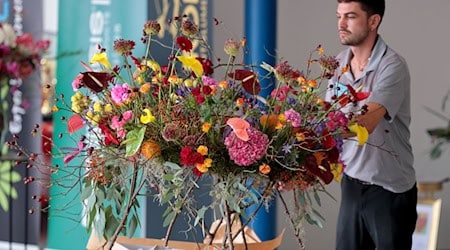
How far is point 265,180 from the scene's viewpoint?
175 cm

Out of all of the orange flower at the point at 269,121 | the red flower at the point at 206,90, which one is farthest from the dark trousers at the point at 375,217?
the red flower at the point at 206,90

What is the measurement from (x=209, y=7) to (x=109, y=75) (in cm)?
225

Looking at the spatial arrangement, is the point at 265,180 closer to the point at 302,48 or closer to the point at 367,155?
the point at 367,155

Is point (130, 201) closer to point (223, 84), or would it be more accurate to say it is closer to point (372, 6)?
point (223, 84)

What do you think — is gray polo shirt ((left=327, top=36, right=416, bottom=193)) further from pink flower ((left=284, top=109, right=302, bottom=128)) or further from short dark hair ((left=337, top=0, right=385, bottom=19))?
pink flower ((left=284, top=109, right=302, bottom=128))

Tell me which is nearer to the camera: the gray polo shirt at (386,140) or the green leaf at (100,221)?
the green leaf at (100,221)

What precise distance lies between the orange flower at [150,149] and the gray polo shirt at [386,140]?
131 cm

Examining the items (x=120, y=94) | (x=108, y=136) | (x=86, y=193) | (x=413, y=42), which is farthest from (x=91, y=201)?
(x=413, y=42)

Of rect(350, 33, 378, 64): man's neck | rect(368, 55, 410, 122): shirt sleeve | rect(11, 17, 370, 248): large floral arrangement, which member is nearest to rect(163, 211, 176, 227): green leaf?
rect(11, 17, 370, 248): large floral arrangement

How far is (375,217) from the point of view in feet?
9.71

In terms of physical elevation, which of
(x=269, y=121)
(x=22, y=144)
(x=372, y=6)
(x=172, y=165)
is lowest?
(x=22, y=144)

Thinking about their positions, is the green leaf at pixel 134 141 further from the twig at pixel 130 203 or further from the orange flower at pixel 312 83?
the orange flower at pixel 312 83

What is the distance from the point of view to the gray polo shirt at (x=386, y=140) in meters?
2.88

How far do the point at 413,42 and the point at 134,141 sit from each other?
134 inches
